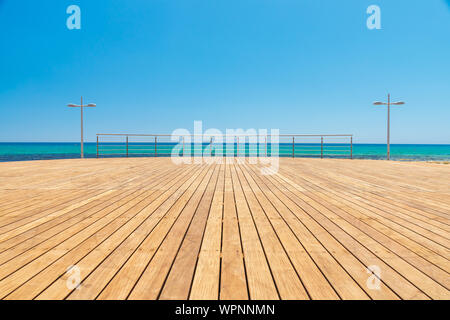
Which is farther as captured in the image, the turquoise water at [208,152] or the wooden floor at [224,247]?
the turquoise water at [208,152]

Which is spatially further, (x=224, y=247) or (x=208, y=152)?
(x=208, y=152)

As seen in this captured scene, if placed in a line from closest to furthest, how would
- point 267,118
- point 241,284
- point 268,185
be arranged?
1. point 241,284
2. point 268,185
3. point 267,118

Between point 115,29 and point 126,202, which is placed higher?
point 115,29

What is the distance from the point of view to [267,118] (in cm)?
3838

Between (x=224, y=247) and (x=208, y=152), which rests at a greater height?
(x=208, y=152)

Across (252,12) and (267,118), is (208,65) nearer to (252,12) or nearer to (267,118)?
(252,12)

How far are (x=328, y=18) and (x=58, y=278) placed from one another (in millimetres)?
18738

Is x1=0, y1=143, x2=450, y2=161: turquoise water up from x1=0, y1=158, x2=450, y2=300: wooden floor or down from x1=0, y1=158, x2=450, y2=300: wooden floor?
up

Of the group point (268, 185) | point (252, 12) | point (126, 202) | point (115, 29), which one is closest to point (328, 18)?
point (252, 12)

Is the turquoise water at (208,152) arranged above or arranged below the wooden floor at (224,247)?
above

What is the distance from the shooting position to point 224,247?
4.02 ft

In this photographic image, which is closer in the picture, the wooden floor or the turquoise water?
the wooden floor

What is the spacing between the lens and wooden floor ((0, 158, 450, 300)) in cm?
85

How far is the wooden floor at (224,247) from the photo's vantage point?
0.85 m
